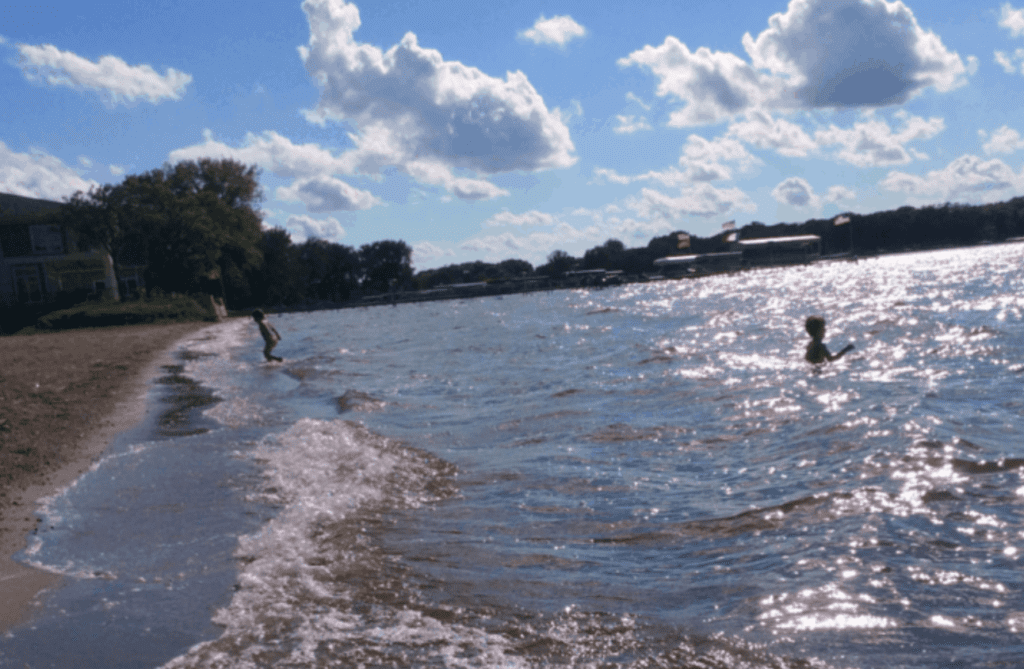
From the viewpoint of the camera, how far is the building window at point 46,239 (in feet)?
176

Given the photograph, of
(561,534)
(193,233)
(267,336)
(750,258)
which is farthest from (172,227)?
(750,258)

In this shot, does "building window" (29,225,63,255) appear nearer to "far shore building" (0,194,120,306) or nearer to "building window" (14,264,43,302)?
"far shore building" (0,194,120,306)

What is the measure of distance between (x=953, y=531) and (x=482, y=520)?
3.22 metres

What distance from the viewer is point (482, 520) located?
599 centimetres

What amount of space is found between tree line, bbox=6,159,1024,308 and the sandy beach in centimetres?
2929

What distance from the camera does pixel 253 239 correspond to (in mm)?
66312

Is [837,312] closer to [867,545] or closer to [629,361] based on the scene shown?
[629,361]

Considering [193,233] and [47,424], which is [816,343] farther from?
[193,233]

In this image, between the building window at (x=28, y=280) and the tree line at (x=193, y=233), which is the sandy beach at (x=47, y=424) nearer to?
the tree line at (x=193, y=233)


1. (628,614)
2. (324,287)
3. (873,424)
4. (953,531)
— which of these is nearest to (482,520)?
(628,614)

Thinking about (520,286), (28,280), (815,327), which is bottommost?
(815,327)

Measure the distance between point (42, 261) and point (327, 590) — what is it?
58286mm

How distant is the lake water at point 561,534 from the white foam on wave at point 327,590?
20 mm

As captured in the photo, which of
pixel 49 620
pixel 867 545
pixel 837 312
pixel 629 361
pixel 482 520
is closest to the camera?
pixel 49 620
